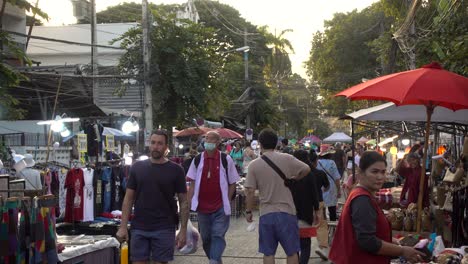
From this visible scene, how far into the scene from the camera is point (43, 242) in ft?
19.4

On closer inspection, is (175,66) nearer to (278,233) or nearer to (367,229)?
(278,233)

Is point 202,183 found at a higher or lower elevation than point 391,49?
lower

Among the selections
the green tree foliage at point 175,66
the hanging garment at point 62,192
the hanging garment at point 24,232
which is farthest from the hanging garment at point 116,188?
the green tree foliage at point 175,66

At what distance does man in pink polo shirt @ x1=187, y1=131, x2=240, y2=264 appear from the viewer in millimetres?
7121

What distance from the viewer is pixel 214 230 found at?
7.12 metres

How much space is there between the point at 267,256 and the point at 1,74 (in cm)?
371

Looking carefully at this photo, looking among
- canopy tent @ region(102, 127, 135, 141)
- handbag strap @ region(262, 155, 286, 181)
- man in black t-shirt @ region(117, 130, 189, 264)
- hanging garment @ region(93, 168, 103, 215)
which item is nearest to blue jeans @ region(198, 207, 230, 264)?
handbag strap @ region(262, 155, 286, 181)

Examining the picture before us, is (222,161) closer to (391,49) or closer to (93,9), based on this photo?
(391,49)

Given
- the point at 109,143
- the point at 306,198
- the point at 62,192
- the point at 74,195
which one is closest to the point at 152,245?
the point at 306,198

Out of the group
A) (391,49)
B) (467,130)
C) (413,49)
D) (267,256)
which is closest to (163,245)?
(267,256)

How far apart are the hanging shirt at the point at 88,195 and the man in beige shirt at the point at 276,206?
4.82 metres

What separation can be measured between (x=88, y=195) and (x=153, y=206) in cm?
503

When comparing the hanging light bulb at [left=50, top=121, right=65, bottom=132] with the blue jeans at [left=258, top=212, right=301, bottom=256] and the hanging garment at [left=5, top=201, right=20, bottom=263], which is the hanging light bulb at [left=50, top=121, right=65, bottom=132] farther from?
the blue jeans at [left=258, top=212, right=301, bottom=256]

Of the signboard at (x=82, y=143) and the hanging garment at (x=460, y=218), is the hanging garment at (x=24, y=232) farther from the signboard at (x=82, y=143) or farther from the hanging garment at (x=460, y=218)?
the signboard at (x=82, y=143)
